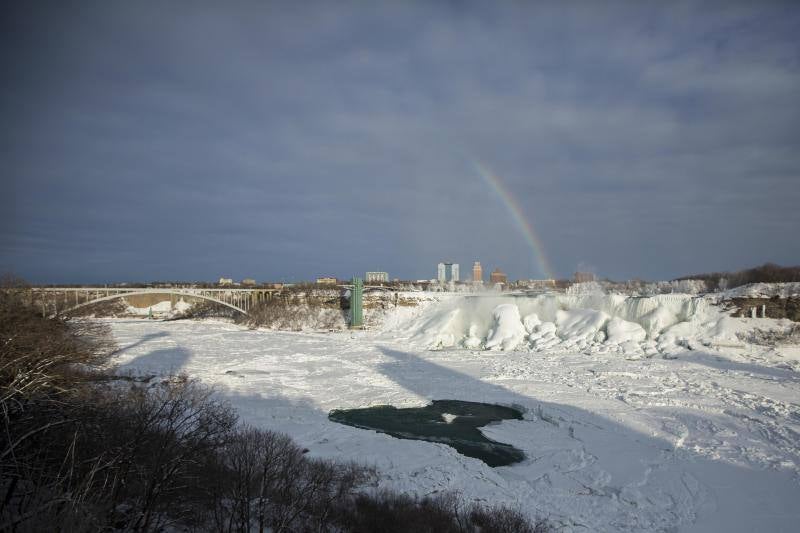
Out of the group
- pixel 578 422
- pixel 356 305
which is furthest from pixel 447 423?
pixel 356 305

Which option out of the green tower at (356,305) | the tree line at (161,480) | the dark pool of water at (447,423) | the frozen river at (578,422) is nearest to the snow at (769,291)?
the frozen river at (578,422)

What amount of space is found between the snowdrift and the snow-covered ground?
0.12 metres

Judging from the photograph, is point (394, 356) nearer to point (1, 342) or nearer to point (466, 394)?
point (466, 394)

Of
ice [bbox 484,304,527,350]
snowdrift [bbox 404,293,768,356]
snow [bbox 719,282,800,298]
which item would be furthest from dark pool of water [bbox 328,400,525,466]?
snow [bbox 719,282,800,298]

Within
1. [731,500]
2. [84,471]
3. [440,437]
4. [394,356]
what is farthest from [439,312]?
[84,471]

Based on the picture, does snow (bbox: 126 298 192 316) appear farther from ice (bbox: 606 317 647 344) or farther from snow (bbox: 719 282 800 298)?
snow (bbox: 719 282 800 298)

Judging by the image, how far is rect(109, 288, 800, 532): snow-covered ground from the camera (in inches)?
441

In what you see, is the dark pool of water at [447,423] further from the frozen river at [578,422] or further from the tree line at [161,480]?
the tree line at [161,480]

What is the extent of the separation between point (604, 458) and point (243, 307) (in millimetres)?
47807

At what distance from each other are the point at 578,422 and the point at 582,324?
19.0 meters

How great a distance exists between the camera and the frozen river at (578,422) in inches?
428

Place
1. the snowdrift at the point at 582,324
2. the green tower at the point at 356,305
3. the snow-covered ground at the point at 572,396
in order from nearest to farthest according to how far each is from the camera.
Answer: the snow-covered ground at the point at 572,396 → the snowdrift at the point at 582,324 → the green tower at the point at 356,305

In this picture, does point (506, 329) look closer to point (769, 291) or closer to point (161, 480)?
point (769, 291)

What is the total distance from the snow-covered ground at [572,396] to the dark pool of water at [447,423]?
58cm
